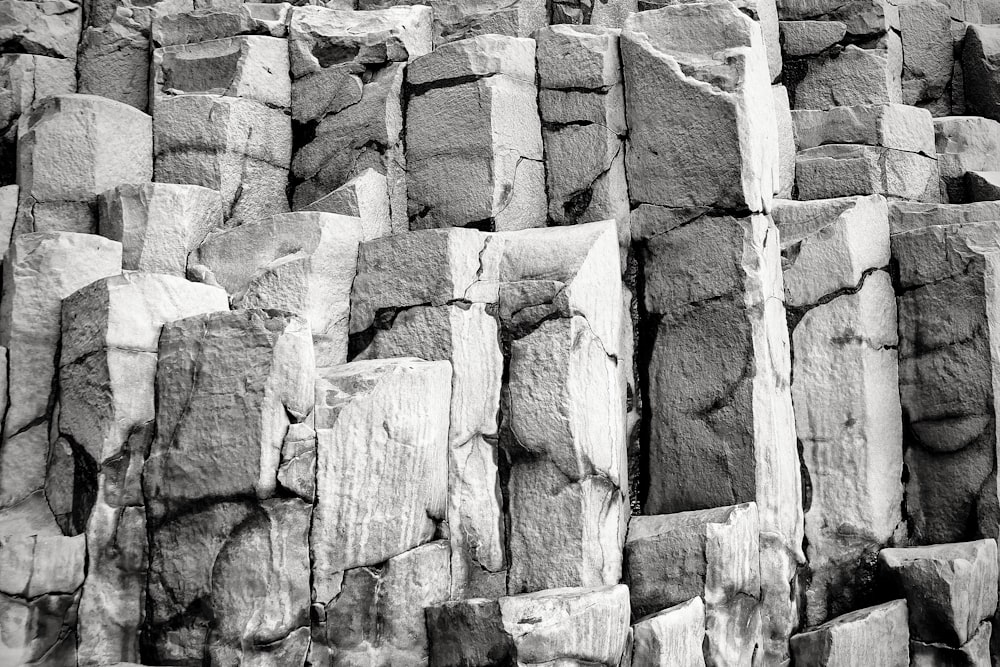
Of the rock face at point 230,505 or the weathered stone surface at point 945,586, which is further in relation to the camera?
the weathered stone surface at point 945,586

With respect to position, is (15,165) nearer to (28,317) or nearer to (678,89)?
(28,317)

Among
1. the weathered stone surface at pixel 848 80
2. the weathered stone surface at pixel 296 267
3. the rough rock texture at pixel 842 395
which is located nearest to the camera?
the weathered stone surface at pixel 296 267

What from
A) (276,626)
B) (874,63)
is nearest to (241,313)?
(276,626)

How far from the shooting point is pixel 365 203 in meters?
4.12

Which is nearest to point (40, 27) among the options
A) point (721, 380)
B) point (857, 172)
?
point (721, 380)

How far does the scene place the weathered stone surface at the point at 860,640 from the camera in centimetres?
372

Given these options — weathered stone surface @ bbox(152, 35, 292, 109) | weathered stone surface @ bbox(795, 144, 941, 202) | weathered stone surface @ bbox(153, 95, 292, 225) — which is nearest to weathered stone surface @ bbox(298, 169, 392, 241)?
weathered stone surface @ bbox(153, 95, 292, 225)

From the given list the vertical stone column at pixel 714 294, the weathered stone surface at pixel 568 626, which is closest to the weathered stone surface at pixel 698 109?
the vertical stone column at pixel 714 294

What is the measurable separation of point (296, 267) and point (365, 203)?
1.68ft

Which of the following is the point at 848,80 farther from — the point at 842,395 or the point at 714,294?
the point at 714,294

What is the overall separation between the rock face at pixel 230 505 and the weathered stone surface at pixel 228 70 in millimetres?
1723

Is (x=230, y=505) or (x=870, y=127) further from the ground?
(x=870, y=127)

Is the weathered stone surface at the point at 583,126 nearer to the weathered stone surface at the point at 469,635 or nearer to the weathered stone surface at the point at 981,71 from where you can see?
the weathered stone surface at the point at 469,635

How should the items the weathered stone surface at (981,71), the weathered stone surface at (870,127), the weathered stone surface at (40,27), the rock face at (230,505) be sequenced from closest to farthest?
the rock face at (230,505) → the weathered stone surface at (40,27) → the weathered stone surface at (870,127) → the weathered stone surface at (981,71)
